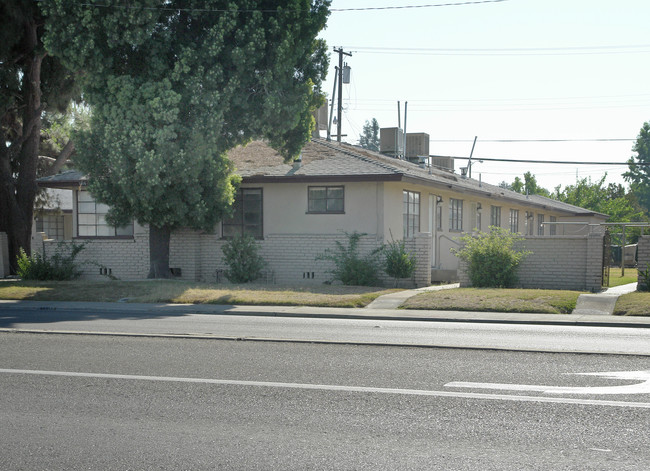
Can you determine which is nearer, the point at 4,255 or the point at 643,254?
the point at 643,254

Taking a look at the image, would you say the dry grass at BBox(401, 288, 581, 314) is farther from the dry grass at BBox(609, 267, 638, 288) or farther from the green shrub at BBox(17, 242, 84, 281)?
the green shrub at BBox(17, 242, 84, 281)

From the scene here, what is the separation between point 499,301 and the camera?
17.2 meters

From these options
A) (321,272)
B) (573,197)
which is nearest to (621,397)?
(321,272)

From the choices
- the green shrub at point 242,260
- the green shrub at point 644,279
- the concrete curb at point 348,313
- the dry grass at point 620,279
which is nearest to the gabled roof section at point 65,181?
the green shrub at point 242,260

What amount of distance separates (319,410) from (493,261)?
49.8ft

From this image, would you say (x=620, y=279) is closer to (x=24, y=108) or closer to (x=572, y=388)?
(x=572, y=388)

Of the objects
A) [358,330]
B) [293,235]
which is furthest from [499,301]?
[293,235]

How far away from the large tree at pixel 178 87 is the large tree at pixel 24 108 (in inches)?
242

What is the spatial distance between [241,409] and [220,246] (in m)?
18.3

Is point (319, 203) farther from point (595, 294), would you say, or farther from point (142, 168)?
point (595, 294)

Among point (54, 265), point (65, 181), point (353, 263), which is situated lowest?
point (54, 265)

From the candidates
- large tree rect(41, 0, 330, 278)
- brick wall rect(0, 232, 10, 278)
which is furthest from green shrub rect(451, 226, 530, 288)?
brick wall rect(0, 232, 10, 278)

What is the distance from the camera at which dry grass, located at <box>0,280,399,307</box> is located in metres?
18.1

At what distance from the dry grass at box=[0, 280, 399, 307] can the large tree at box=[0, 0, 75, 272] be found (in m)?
7.48
